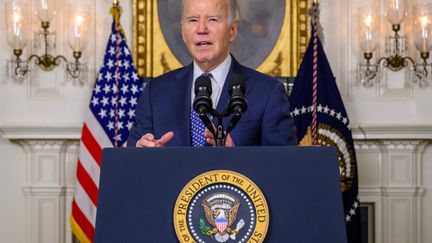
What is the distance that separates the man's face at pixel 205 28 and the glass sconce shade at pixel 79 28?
3090 mm

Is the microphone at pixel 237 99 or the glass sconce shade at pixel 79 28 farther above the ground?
the glass sconce shade at pixel 79 28

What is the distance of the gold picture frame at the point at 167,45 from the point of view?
6398 millimetres

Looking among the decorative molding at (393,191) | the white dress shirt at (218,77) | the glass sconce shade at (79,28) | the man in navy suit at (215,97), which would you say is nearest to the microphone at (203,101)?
the man in navy suit at (215,97)

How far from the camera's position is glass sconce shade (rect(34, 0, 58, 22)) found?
6.11 meters

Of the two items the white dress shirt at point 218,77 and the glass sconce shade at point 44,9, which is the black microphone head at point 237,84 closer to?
the white dress shirt at point 218,77

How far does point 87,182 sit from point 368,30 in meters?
2.37

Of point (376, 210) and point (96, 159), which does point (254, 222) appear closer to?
point (96, 159)

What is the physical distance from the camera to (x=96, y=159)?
6.10 metres

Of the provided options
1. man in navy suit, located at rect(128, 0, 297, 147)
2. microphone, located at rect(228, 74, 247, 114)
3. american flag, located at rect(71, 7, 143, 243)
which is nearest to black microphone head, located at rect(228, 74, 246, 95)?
microphone, located at rect(228, 74, 247, 114)

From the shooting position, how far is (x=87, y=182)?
19.9 ft

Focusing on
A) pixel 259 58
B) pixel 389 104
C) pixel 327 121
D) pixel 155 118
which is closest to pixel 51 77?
pixel 259 58

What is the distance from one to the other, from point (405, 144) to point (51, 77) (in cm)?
278

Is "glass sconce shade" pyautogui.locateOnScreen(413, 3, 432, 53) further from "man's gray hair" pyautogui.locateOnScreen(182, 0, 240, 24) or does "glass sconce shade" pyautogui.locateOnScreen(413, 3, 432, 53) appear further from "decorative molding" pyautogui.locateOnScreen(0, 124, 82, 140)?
"man's gray hair" pyautogui.locateOnScreen(182, 0, 240, 24)

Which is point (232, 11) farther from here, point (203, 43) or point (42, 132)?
point (42, 132)
